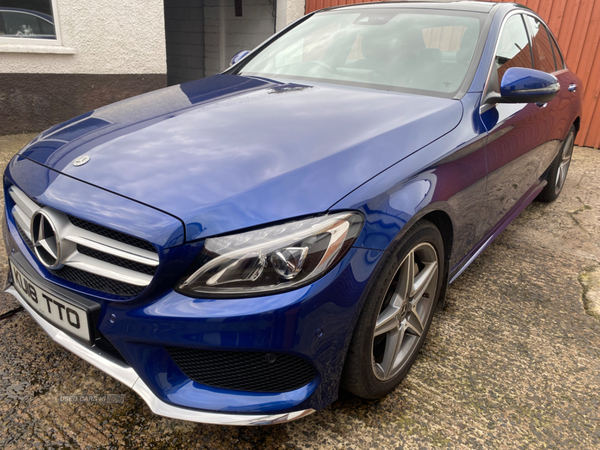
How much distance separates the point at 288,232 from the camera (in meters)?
1.28

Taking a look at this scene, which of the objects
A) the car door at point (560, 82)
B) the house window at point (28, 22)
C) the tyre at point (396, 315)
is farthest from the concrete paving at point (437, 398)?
the house window at point (28, 22)

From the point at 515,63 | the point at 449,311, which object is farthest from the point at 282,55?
the point at 449,311

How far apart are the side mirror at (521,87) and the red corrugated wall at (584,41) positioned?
4.97 metres

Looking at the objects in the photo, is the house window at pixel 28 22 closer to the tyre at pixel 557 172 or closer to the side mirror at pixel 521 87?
the side mirror at pixel 521 87

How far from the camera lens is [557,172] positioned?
399cm

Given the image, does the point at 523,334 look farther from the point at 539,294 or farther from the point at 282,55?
the point at 282,55

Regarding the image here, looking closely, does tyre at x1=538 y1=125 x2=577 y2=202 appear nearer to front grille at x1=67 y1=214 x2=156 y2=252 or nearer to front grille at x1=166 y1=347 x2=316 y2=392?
front grille at x1=166 y1=347 x2=316 y2=392

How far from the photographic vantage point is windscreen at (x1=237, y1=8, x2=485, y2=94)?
2.24 m

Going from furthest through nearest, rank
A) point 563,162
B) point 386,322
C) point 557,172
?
point 563,162 → point 557,172 → point 386,322

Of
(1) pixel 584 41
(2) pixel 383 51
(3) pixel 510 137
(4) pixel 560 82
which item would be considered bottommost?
(3) pixel 510 137

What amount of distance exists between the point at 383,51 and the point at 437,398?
1702mm

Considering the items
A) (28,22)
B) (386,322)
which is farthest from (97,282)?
(28,22)

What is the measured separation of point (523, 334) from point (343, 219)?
1439 mm

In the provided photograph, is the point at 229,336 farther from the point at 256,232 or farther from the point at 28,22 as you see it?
the point at 28,22
